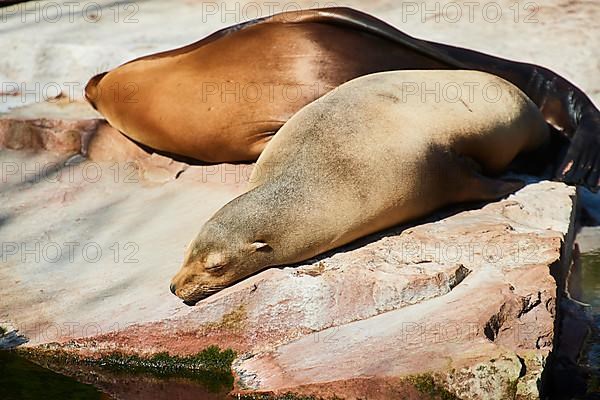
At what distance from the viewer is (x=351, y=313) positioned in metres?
4.78

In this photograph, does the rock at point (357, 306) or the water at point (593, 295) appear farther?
the water at point (593, 295)

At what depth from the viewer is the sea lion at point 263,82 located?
6.11m

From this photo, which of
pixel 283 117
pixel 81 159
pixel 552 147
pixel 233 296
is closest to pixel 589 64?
pixel 552 147

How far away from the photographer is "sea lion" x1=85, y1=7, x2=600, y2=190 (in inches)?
241

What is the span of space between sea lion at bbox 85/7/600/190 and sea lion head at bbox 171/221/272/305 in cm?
123

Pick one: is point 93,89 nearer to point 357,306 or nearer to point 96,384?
point 96,384

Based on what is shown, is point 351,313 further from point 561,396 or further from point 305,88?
point 305,88

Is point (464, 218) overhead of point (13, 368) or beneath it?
overhead

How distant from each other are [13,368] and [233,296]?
0.86 meters

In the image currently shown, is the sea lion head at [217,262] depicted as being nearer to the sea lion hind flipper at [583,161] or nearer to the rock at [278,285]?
the rock at [278,285]

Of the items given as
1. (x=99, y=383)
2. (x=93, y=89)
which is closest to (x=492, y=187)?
(x=99, y=383)

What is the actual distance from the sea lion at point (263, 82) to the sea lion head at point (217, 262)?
123cm

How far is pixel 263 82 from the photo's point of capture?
6141mm

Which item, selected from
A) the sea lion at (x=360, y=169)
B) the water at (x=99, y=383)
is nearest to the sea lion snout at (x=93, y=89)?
the sea lion at (x=360, y=169)
